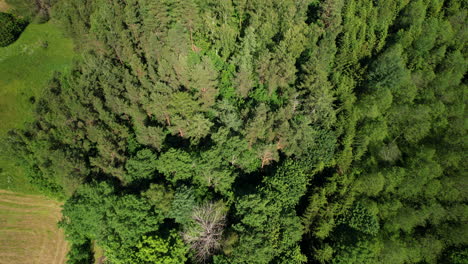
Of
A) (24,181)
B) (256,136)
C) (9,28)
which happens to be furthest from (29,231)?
(9,28)

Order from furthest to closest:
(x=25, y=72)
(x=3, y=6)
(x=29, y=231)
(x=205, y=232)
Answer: (x=3, y=6) → (x=25, y=72) → (x=29, y=231) → (x=205, y=232)

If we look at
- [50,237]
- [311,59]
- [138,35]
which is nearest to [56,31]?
[138,35]

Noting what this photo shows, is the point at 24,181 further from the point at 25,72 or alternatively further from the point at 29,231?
the point at 25,72

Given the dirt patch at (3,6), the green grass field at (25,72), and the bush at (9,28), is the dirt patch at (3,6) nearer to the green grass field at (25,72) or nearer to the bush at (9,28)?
the bush at (9,28)

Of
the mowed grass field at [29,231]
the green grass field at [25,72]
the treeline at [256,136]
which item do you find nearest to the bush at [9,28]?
the green grass field at [25,72]

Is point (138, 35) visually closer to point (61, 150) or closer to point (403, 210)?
point (61, 150)

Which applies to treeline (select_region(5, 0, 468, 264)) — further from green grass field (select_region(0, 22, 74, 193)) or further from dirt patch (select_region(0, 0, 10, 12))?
dirt patch (select_region(0, 0, 10, 12))

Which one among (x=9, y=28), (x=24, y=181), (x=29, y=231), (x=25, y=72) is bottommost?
(x=29, y=231)
